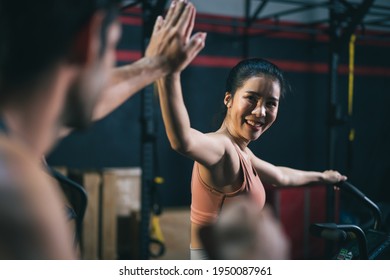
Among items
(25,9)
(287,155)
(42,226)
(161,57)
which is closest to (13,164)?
(42,226)

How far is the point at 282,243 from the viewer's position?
2.81 feet

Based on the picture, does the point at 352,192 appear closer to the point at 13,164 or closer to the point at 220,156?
the point at 220,156

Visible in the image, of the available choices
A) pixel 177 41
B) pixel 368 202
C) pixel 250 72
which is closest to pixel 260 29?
pixel 368 202

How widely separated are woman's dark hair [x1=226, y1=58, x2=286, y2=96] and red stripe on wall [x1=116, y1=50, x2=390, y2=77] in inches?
135

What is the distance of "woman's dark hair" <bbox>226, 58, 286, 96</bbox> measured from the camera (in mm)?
1991

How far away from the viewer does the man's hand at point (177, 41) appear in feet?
4.90

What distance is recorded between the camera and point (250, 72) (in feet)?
6.53

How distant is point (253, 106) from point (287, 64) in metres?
4.37

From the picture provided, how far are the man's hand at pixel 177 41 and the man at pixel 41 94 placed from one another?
0.54 meters

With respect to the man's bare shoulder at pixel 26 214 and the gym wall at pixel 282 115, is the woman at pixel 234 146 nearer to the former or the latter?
the man's bare shoulder at pixel 26 214

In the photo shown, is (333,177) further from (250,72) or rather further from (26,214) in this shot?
(26,214)

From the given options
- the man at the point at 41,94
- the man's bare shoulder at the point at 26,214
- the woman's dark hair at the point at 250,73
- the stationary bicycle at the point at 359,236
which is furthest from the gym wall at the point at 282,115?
the man's bare shoulder at the point at 26,214

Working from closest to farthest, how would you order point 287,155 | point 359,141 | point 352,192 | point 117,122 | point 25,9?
1. point 25,9
2. point 352,192
3. point 117,122
4. point 287,155
5. point 359,141
